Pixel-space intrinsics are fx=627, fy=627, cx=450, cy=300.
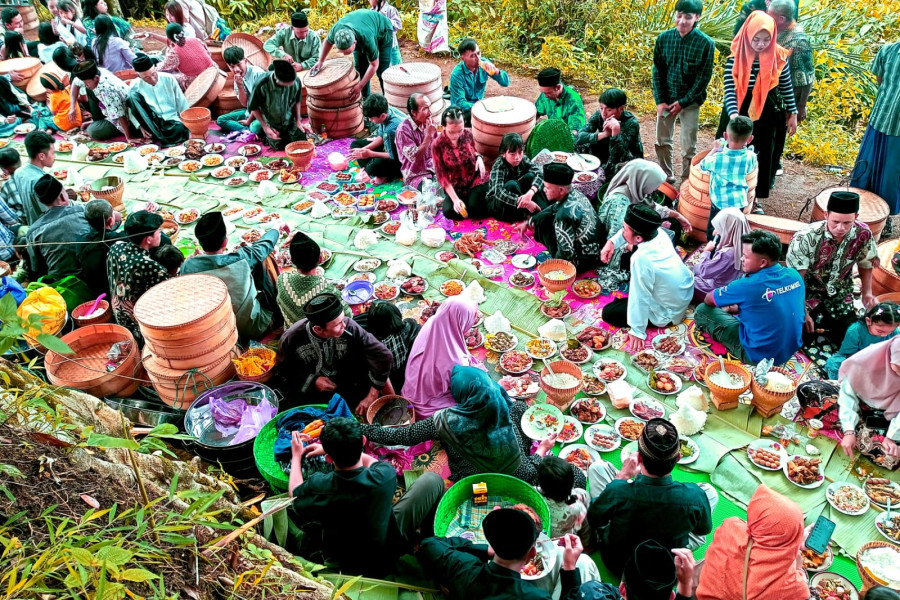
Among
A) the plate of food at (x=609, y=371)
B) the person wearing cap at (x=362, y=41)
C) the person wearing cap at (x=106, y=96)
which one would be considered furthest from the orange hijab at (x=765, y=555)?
the person wearing cap at (x=106, y=96)

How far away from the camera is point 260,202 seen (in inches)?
301

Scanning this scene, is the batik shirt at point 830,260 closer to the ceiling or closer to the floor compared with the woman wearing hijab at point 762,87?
closer to the floor

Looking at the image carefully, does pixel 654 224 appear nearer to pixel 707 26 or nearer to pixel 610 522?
pixel 610 522

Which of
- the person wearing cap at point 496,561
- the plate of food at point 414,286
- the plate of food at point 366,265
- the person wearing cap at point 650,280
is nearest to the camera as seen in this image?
the person wearing cap at point 496,561

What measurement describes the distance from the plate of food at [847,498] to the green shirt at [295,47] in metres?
8.77

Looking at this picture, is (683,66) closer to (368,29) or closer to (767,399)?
(767,399)

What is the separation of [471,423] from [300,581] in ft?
6.04

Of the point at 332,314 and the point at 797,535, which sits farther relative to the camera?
the point at 332,314

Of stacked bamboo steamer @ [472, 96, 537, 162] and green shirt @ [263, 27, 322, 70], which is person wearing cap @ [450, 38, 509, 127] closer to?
Result: stacked bamboo steamer @ [472, 96, 537, 162]

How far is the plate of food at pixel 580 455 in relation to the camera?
14.1ft

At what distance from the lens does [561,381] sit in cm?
488

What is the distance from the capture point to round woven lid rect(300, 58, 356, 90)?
8352 mm

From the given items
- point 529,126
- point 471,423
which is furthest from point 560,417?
point 529,126

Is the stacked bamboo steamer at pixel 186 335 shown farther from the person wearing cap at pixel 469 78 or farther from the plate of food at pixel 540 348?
the person wearing cap at pixel 469 78
